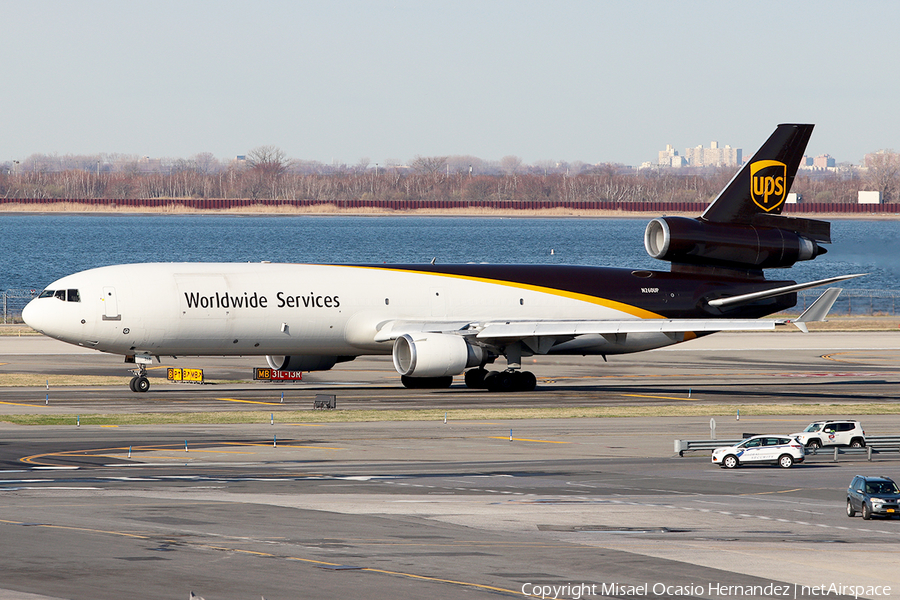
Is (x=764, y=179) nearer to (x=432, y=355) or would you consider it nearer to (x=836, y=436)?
(x=432, y=355)

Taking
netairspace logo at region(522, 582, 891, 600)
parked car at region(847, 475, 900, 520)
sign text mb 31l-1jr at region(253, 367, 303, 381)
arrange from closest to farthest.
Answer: netairspace logo at region(522, 582, 891, 600), parked car at region(847, 475, 900, 520), sign text mb 31l-1jr at region(253, 367, 303, 381)

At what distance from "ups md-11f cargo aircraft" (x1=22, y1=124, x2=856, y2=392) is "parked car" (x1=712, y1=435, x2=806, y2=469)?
14.8 m

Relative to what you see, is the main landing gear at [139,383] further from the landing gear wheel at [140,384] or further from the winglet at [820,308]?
the winglet at [820,308]

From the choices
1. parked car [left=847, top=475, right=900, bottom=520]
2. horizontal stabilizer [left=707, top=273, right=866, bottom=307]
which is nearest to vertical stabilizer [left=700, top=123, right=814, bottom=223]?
horizontal stabilizer [left=707, top=273, right=866, bottom=307]

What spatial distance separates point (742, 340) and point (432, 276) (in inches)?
1367

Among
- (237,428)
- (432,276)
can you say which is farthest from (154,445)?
(432,276)

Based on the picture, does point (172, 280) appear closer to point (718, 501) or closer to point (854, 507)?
point (718, 501)

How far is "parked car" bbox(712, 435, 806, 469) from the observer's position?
35938 mm

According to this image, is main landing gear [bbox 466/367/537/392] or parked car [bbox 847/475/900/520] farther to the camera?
main landing gear [bbox 466/367/537/392]

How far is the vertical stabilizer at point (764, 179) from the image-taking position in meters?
58.3

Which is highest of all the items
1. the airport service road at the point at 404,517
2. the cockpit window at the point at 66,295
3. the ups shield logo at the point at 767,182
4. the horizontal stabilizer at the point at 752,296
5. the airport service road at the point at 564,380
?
the ups shield logo at the point at 767,182

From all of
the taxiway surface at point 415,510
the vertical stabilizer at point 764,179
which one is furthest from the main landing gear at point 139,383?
the vertical stabilizer at point 764,179

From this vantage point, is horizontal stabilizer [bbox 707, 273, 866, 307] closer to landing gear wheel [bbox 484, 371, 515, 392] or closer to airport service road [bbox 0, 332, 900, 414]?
airport service road [bbox 0, 332, 900, 414]

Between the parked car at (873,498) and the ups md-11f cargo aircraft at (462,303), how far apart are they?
914 inches
